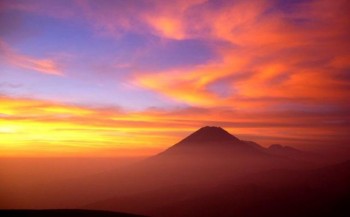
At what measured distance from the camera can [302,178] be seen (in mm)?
77562

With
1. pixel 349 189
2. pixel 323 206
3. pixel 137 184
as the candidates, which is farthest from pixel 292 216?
pixel 137 184

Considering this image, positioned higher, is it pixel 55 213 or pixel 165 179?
pixel 55 213

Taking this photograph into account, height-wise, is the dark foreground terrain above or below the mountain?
above

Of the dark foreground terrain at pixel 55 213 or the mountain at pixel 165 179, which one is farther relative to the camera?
the mountain at pixel 165 179

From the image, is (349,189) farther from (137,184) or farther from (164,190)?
(137,184)

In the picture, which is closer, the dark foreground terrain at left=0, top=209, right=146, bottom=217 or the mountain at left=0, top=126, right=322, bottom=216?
the dark foreground terrain at left=0, top=209, right=146, bottom=217

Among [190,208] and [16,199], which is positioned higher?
[190,208]

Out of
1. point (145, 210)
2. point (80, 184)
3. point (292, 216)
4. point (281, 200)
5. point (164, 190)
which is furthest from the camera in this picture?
point (80, 184)

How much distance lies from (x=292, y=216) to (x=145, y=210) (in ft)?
94.4

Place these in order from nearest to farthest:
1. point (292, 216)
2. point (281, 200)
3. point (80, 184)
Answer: point (292, 216), point (281, 200), point (80, 184)

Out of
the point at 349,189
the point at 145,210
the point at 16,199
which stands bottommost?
the point at 16,199

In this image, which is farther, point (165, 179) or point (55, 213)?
point (165, 179)

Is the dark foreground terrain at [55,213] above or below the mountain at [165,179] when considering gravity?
above

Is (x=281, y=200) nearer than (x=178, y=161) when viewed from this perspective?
Yes
